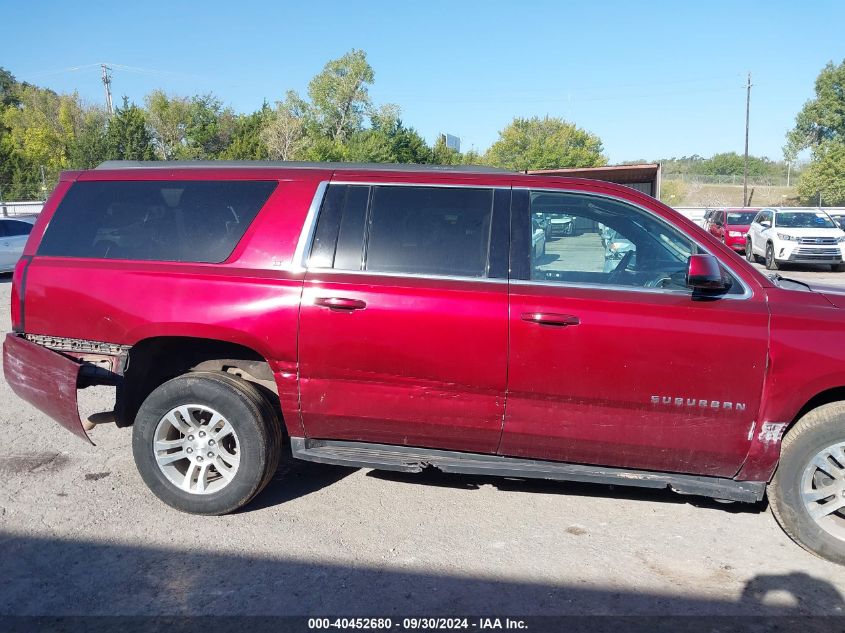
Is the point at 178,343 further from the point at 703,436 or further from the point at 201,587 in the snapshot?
the point at 703,436

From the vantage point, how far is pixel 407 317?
3910 millimetres

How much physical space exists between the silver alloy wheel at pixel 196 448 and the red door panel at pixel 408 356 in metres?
0.59

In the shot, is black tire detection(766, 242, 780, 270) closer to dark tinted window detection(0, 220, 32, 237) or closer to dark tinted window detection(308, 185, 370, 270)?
dark tinted window detection(308, 185, 370, 270)

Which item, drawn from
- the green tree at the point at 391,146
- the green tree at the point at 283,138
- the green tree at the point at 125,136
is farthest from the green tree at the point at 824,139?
the green tree at the point at 125,136

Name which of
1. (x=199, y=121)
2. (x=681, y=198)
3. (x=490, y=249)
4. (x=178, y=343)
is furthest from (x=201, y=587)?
(x=681, y=198)

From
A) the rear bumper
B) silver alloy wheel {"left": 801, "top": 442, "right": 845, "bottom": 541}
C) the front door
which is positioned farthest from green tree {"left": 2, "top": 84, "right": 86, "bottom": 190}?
silver alloy wheel {"left": 801, "top": 442, "right": 845, "bottom": 541}

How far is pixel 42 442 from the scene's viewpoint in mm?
5449

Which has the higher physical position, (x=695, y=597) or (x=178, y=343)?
(x=178, y=343)

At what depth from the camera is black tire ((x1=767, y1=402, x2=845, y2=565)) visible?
3729mm

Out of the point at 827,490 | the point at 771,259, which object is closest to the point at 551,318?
the point at 827,490

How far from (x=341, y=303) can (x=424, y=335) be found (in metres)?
0.50

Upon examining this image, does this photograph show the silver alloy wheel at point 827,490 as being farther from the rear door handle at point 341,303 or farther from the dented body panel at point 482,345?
the rear door handle at point 341,303

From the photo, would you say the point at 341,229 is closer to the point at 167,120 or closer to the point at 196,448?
the point at 196,448

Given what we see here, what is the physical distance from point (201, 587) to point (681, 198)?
66.6m
